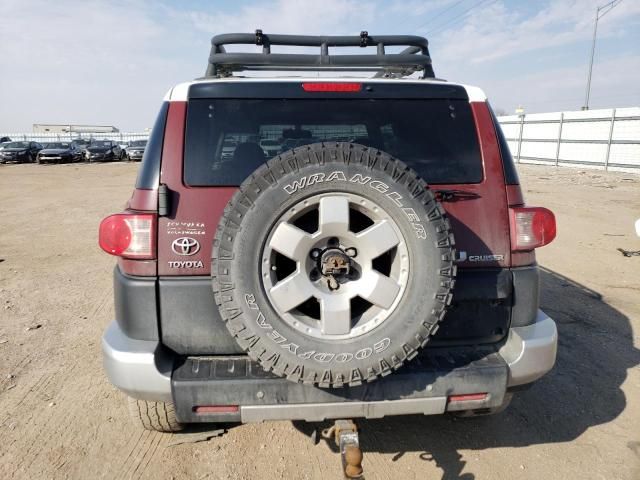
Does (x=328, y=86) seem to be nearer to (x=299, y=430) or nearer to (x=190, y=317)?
(x=190, y=317)

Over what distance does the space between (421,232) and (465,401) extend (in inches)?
34.1

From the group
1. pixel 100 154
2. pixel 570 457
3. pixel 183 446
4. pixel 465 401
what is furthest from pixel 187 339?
pixel 100 154

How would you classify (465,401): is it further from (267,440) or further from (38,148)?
(38,148)

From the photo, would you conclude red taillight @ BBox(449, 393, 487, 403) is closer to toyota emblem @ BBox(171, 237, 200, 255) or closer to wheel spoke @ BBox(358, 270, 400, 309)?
wheel spoke @ BBox(358, 270, 400, 309)

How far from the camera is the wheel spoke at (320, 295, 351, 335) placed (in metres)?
1.98

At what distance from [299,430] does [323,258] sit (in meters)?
1.42

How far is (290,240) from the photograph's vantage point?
1952 millimetres

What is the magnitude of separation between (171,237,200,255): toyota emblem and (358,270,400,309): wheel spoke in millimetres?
787

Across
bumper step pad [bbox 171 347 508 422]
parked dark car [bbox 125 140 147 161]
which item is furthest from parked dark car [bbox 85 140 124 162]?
bumper step pad [bbox 171 347 508 422]

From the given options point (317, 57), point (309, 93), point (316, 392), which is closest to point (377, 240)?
point (316, 392)

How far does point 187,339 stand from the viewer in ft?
7.34

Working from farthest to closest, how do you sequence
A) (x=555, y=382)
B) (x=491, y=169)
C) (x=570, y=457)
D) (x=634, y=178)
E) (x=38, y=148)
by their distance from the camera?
(x=38, y=148)
(x=634, y=178)
(x=555, y=382)
(x=570, y=457)
(x=491, y=169)

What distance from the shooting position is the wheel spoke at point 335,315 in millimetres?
1981

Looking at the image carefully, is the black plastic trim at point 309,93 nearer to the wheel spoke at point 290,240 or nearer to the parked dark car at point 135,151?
the wheel spoke at point 290,240
